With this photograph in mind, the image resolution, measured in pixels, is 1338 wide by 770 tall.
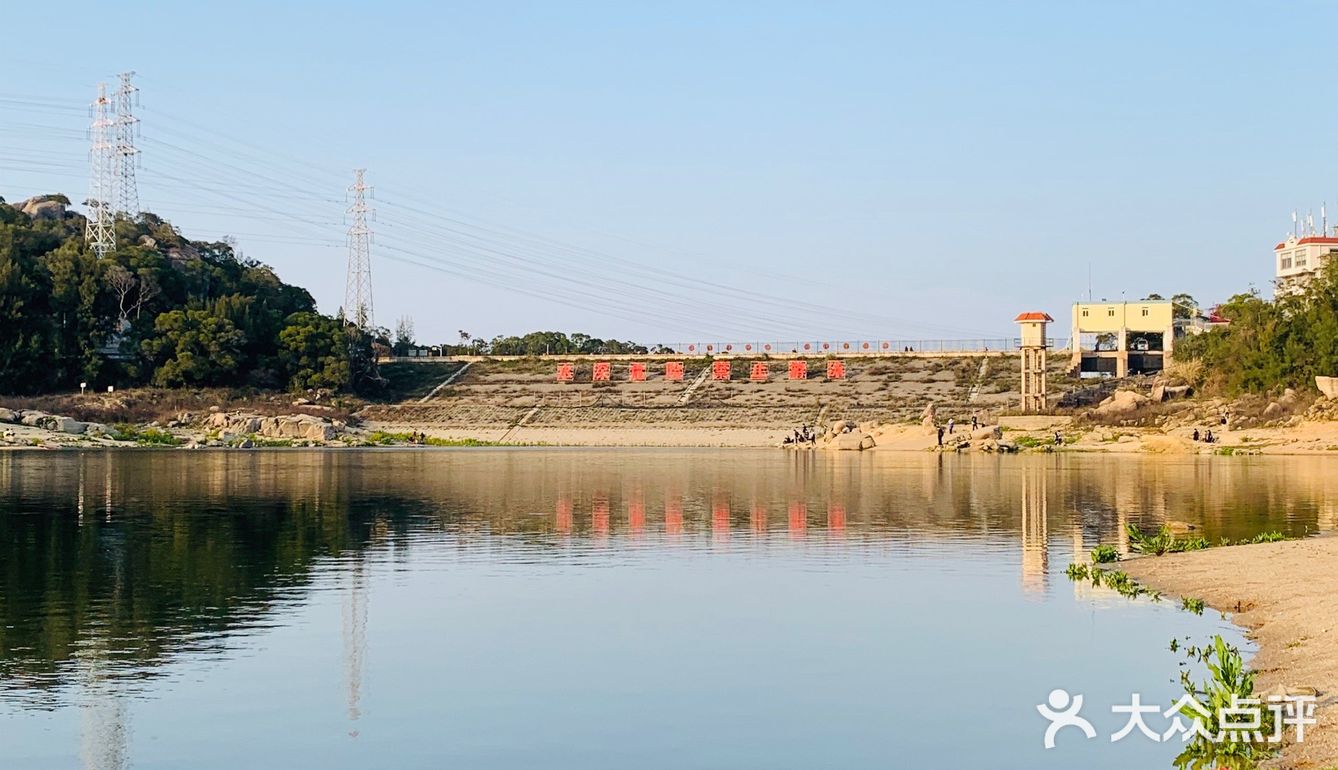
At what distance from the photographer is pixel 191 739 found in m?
13.1

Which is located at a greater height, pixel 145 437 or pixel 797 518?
pixel 145 437

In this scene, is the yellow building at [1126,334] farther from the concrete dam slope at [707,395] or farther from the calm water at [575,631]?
the calm water at [575,631]

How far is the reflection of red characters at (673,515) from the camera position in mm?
33500

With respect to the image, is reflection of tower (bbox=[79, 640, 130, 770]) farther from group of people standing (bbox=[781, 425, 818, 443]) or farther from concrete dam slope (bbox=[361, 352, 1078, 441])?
concrete dam slope (bbox=[361, 352, 1078, 441])

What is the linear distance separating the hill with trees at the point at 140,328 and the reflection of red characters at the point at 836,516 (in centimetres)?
7845

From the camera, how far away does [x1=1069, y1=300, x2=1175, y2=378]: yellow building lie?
10244 centimetres

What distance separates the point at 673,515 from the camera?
37.2m

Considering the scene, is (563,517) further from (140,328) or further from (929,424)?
(140,328)

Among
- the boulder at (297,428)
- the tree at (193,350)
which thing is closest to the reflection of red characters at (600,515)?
the boulder at (297,428)

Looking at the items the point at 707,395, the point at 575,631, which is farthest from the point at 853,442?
the point at 575,631

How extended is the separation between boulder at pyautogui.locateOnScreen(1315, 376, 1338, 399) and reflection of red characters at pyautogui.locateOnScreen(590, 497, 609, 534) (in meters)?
50.5

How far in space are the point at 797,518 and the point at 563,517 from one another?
19.7ft

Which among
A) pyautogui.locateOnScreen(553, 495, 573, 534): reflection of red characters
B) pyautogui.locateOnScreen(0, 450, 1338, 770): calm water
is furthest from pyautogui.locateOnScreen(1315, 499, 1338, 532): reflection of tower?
pyautogui.locateOnScreen(553, 495, 573, 534): reflection of red characters

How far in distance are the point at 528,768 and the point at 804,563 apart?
48.4ft
